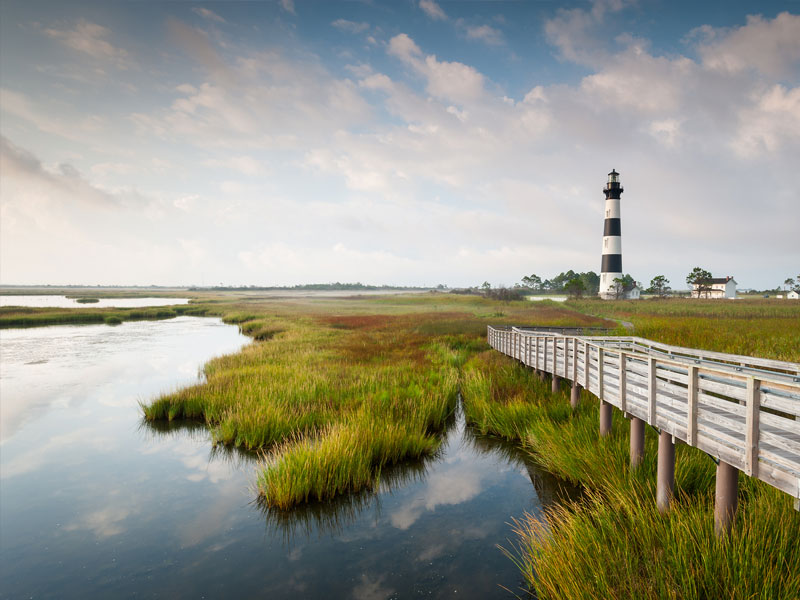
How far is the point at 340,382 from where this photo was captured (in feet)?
49.2

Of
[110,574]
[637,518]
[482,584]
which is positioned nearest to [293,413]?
[110,574]

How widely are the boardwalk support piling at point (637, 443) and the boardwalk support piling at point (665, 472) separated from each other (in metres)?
1.19

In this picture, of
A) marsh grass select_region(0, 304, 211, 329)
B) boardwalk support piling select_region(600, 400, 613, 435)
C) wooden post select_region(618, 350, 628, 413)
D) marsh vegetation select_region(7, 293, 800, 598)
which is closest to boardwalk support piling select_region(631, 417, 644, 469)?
marsh vegetation select_region(7, 293, 800, 598)

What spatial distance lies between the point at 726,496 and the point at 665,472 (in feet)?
4.08

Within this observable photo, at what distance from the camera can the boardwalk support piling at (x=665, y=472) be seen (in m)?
6.46

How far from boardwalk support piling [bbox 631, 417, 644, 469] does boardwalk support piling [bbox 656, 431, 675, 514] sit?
46.8 inches

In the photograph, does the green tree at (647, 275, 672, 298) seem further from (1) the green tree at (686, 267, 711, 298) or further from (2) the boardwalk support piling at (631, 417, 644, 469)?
(2) the boardwalk support piling at (631, 417, 644, 469)

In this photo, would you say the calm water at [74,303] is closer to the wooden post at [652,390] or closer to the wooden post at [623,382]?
the wooden post at [623,382]

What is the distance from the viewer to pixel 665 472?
6.57 metres

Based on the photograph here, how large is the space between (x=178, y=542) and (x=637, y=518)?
786cm

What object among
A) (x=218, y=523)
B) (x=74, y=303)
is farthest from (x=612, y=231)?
(x=74, y=303)

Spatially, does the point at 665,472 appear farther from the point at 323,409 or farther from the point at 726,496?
the point at 323,409

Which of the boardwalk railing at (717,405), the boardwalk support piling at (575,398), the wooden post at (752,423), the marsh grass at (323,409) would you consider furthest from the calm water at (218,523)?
the wooden post at (752,423)

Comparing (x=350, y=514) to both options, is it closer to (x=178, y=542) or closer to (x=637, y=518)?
(x=178, y=542)
